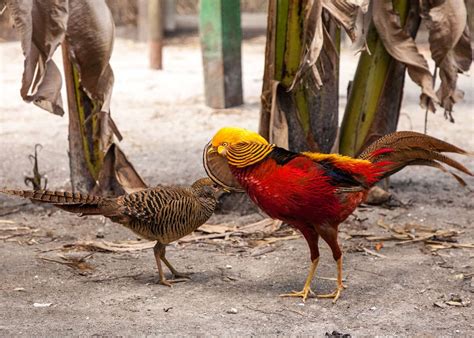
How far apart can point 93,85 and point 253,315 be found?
173cm

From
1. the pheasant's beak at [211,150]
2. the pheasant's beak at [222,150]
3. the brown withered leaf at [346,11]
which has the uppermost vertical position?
the brown withered leaf at [346,11]

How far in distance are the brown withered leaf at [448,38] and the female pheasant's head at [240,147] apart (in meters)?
1.61

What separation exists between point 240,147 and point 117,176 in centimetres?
162

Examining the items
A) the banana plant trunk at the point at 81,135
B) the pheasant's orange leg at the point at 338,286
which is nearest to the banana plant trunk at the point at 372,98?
the banana plant trunk at the point at 81,135

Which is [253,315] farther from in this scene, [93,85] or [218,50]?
[218,50]

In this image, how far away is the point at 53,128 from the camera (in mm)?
7551

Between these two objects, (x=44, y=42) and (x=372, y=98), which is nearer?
(x=44, y=42)

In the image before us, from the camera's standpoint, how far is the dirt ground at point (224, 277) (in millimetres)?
3467

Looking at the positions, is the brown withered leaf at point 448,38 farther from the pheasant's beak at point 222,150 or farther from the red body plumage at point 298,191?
the pheasant's beak at point 222,150

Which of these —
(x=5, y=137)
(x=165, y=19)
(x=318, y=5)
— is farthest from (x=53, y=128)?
(x=165, y=19)

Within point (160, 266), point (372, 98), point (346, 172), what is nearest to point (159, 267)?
point (160, 266)

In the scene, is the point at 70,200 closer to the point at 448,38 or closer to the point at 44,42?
the point at 44,42

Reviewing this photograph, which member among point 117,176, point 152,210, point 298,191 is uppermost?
point 298,191

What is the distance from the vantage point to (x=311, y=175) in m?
3.63
